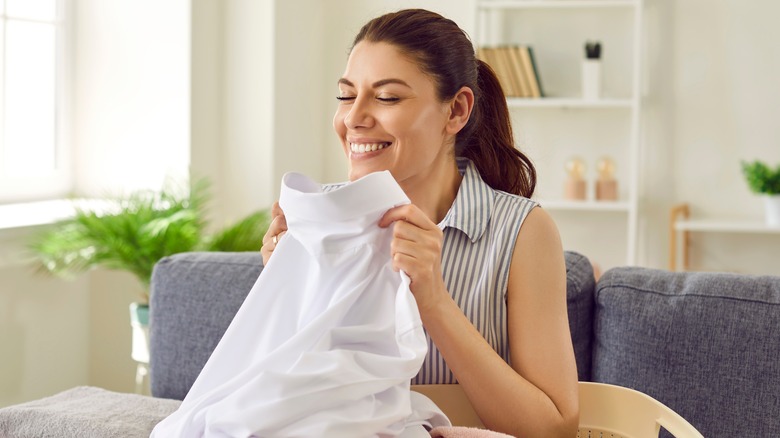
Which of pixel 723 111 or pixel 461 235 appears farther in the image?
pixel 723 111

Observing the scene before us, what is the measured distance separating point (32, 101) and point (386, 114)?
2.40 m

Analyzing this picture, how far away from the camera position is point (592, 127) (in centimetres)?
481

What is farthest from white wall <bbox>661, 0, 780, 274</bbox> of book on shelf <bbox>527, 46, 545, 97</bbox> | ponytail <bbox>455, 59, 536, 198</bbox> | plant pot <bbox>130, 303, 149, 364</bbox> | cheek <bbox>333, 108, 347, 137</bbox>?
cheek <bbox>333, 108, 347, 137</bbox>

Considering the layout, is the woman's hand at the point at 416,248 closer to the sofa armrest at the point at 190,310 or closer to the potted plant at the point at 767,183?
the sofa armrest at the point at 190,310

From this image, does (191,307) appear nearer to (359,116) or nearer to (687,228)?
(359,116)

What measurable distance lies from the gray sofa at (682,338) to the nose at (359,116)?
1.71 ft

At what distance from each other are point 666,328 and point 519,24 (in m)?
3.30

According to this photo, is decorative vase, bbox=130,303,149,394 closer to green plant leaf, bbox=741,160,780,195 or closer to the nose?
the nose

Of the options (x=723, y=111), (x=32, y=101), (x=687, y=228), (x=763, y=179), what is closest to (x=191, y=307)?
(x=32, y=101)

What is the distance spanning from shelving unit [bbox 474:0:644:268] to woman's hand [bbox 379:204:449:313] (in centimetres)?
330

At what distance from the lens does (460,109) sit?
1744mm

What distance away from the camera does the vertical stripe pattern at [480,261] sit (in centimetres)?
164

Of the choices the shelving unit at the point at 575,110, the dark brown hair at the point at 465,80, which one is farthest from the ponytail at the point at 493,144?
the shelving unit at the point at 575,110

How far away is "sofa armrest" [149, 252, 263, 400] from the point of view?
200 cm
